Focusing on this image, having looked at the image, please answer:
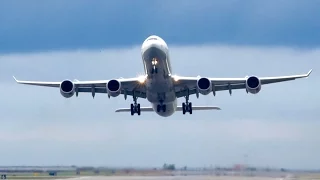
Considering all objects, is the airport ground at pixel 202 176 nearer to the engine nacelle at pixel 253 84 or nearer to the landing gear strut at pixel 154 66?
the engine nacelle at pixel 253 84

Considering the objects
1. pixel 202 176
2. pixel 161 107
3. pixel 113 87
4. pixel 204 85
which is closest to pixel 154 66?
pixel 113 87

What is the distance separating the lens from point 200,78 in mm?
58812

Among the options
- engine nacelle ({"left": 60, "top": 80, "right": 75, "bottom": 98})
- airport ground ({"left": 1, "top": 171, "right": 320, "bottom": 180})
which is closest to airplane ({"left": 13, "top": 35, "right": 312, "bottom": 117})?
engine nacelle ({"left": 60, "top": 80, "right": 75, "bottom": 98})

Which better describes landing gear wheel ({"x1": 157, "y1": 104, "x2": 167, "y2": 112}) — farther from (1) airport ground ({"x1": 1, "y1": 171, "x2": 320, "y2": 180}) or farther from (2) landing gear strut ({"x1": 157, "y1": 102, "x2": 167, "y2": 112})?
(1) airport ground ({"x1": 1, "y1": 171, "x2": 320, "y2": 180})

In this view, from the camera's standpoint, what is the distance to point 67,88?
5947cm

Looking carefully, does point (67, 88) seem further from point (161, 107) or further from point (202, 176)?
point (202, 176)

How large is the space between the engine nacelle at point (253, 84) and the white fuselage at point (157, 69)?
269 inches

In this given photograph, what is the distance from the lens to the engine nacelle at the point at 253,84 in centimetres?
5900

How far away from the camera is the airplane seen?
56.4 m

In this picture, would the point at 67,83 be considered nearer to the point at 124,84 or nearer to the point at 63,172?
the point at 124,84

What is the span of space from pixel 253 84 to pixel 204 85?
4464 millimetres

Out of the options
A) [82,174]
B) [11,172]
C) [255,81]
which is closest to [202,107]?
[255,81]

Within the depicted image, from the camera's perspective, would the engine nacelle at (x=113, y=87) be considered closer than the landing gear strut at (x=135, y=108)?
Yes

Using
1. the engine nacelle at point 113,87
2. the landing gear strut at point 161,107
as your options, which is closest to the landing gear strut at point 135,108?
the landing gear strut at point 161,107
